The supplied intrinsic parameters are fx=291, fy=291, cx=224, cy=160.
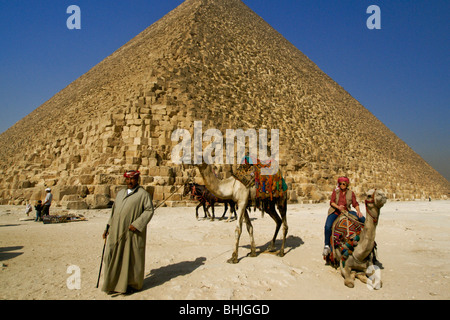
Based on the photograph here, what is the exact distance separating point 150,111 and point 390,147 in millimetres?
37762

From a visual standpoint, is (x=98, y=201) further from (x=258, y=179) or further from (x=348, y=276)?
(x=348, y=276)

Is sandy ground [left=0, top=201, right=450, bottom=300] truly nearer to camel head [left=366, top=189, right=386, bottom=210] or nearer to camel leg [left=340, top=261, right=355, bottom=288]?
camel leg [left=340, top=261, right=355, bottom=288]

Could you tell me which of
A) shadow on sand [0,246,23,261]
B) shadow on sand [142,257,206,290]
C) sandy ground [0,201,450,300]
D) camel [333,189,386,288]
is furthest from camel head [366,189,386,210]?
shadow on sand [0,246,23,261]

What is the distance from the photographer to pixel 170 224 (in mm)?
8203

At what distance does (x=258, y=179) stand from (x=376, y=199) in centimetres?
179

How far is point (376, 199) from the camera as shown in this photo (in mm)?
3148

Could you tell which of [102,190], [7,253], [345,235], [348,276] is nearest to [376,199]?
[345,235]

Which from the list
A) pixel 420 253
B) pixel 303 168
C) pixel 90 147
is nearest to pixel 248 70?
pixel 303 168

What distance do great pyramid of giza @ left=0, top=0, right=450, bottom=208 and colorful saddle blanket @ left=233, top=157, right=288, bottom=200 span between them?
339 inches

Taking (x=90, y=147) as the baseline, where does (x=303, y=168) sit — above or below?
below

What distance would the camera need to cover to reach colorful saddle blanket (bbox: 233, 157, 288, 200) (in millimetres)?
4523

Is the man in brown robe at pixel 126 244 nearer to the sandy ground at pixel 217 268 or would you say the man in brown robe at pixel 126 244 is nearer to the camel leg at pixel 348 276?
the sandy ground at pixel 217 268

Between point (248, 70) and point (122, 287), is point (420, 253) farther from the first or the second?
point (248, 70)
